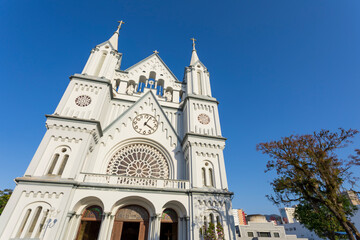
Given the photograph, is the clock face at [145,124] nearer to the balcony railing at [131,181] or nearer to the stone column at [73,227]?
the balcony railing at [131,181]

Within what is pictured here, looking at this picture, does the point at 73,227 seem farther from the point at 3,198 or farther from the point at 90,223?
the point at 3,198

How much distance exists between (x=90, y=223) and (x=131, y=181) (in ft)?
13.5

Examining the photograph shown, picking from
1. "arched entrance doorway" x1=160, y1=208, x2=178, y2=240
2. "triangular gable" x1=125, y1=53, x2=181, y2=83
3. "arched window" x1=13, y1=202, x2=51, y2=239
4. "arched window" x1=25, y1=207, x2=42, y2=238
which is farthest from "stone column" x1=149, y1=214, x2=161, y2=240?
"triangular gable" x1=125, y1=53, x2=181, y2=83

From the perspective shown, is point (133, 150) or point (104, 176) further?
point (133, 150)

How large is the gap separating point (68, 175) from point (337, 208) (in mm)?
16870

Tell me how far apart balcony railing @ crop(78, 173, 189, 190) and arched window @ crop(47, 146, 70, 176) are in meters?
1.62

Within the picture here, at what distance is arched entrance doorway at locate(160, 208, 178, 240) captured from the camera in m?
13.5

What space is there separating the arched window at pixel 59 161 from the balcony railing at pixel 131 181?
5.31ft

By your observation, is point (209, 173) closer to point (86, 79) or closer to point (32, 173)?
point (32, 173)

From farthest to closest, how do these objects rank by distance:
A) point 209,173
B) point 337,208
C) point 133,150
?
point 133,150 → point 209,173 → point 337,208

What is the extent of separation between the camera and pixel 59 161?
1295 centimetres

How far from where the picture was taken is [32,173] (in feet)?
39.0

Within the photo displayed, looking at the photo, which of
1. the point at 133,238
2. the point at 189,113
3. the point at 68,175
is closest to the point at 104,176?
the point at 68,175

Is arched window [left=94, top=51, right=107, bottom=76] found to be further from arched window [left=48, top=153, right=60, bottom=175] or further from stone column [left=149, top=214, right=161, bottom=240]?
stone column [left=149, top=214, right=161, bottom=240]
